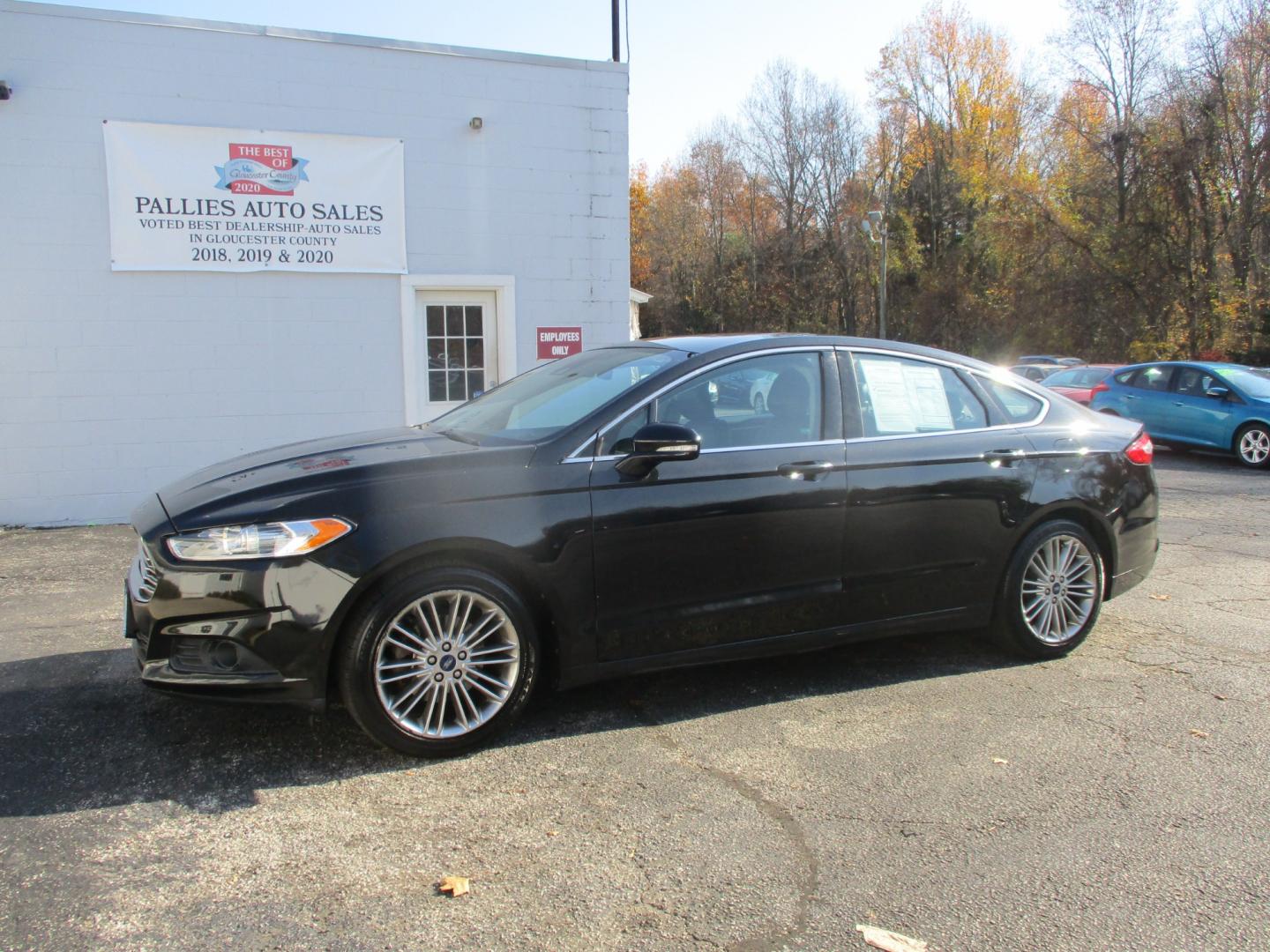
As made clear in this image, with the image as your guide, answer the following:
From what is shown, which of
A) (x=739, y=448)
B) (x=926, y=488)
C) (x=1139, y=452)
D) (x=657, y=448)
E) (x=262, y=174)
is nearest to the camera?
(x=657, y=448)

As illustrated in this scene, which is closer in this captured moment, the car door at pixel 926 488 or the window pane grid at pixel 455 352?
the car door at pixel 926 488

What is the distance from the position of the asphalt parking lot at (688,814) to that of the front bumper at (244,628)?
1.10 ft

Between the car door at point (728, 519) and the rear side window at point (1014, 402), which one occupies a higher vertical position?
the rear side window at point (1014, 402)

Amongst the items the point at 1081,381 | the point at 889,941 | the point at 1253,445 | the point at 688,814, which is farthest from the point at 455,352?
the point at 1081,381

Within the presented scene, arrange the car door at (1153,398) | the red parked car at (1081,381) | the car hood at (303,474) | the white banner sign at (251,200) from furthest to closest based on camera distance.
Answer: the red parked car at (1081,381)
the car door at (1153,398)
the white banner sign at (251,200)
the car hood at (303,474)

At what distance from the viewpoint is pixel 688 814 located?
3.21 meters

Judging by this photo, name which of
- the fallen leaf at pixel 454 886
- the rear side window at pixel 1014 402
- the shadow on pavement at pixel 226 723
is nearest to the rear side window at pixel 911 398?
the rear side window at pixel 1014 402

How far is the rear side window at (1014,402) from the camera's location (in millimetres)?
4852

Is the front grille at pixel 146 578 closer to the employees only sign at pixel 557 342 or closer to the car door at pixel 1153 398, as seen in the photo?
the employees only sign at pixel 557 342

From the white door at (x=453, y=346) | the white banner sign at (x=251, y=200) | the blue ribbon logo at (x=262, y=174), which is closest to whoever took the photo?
the white banner sign at (x=251, y=200)

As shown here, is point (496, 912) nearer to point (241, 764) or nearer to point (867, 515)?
point (241, 764)

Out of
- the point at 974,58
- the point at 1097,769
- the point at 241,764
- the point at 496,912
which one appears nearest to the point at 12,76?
the point at 241,764

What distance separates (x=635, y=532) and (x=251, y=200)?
682cm

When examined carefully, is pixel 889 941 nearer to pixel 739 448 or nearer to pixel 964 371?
pixel 739 448
